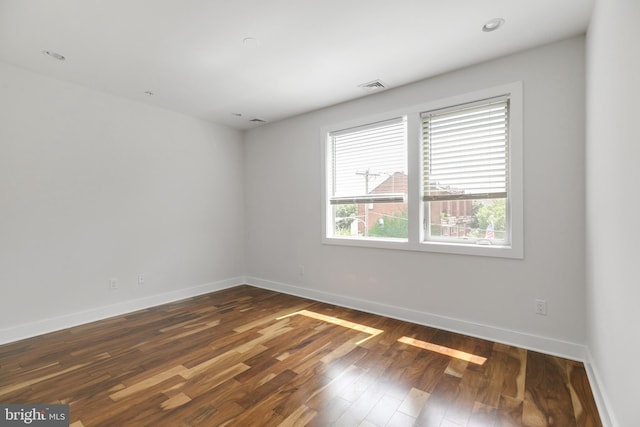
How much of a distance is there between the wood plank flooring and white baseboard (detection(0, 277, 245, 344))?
126 mm

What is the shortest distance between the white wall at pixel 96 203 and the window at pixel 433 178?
201 cm

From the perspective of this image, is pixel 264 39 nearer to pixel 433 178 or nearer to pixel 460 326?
pixel 433 178

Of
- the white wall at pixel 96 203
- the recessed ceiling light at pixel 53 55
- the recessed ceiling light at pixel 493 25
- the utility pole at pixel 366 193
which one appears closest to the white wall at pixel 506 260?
the utility pole at pixel 366 193

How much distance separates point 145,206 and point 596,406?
185 inches

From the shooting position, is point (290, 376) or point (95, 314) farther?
point (95, 314)

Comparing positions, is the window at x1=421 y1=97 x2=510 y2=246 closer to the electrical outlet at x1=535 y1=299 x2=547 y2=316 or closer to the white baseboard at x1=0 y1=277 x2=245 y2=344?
the electrical outlet at x1=535 y1=299 x2=547 y2=316

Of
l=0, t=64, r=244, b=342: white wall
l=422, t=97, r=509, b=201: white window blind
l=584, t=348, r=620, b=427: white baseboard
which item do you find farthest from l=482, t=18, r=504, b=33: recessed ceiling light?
l=0, t=64, r=244, b=342: white wall

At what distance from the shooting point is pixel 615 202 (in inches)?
60.8

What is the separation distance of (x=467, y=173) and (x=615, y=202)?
56.2 inches

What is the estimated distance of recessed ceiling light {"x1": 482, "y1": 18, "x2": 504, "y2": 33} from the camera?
220 centimetres

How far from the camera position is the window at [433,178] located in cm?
274

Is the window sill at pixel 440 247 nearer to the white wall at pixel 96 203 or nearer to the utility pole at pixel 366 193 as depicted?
the utility pole at pixel 366 193

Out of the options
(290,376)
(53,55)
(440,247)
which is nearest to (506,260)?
(440,247)

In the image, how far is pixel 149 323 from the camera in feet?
10.8
